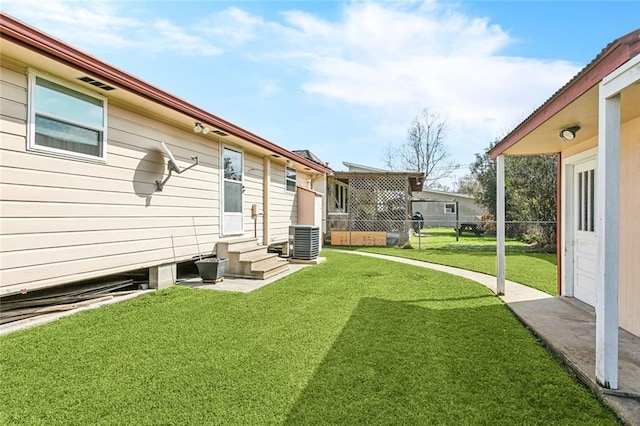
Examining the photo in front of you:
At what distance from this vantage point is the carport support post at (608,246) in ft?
8.21

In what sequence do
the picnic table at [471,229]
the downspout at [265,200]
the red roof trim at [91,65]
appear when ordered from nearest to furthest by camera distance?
the red roof trim at [91,65]
the downspout at [265,200]
the picnic table at [471,229]

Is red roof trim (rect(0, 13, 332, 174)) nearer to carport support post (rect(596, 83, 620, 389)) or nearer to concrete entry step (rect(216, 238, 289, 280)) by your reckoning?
concrete entry step (rect(216, 238, 289, 280))

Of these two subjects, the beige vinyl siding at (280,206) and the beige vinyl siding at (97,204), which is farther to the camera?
the beige vinyl siding at (280,206)

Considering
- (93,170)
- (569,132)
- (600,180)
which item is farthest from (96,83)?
(569,132)

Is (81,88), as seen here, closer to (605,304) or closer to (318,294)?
(318,294)

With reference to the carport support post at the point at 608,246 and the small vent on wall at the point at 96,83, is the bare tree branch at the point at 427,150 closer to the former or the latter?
the small vent on wall at the point at 96,83

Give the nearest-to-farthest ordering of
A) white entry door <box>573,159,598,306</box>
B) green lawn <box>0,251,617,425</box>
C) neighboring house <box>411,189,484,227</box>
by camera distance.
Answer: green lawn <box>0,251,617,425</box> → white entry door <box>573,159,598,306</box> → neighboring house <box>411,189,484,227</box>

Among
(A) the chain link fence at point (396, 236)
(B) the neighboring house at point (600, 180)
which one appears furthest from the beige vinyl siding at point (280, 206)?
(B) the neighboring house at point (600, 180)

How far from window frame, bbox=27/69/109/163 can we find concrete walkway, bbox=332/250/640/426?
5468 millimetres

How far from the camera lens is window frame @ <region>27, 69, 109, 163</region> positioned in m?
3.66

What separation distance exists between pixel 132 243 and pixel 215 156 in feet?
8.49

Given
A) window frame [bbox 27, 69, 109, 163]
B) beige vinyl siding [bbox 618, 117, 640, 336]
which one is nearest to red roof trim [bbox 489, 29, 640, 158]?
beige vinyl siding [bbox 618, 117, 640, 336]

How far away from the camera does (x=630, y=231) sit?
3795mm

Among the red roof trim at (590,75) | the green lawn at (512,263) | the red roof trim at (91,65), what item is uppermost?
the red roof trim at (91,65)
